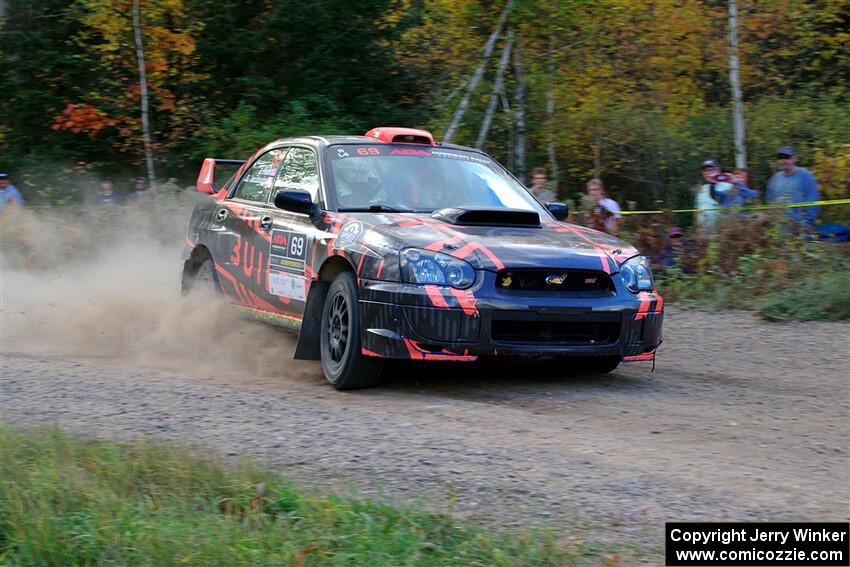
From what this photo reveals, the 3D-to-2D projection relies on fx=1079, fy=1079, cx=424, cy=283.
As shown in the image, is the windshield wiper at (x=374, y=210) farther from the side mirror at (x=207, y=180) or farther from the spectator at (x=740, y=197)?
the spectator at (x=740, y=197)

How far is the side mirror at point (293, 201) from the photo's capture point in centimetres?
739

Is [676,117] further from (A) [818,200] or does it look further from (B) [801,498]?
(B) [801,498]

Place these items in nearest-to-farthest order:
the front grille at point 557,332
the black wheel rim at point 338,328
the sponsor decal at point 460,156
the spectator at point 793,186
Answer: the front grille at point 557,332
the black wheel rim at point 338,328
the sponsor decal at point 460,156
the spectator at point 793,186

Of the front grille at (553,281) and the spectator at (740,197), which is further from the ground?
the spectator at (740,197)

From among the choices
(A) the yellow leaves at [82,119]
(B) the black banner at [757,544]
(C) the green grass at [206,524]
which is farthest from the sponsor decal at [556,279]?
(A) the yellow leaves at [82,119]

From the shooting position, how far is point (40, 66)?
23406mm

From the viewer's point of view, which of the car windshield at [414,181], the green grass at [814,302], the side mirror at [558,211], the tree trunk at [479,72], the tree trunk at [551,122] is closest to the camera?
the car windshield at [414,181]

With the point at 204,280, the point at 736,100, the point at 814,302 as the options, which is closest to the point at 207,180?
the point at 204,280

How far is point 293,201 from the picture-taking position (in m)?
7.39

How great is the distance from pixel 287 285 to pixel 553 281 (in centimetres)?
208

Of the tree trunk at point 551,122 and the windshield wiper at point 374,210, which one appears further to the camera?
the tree trunk at point 551,122

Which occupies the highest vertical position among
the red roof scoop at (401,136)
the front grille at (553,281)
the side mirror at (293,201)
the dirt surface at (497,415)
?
the red roof scoop at (401,136)

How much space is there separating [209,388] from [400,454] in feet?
7.28

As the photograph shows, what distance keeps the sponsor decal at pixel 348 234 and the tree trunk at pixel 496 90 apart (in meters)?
9.97
